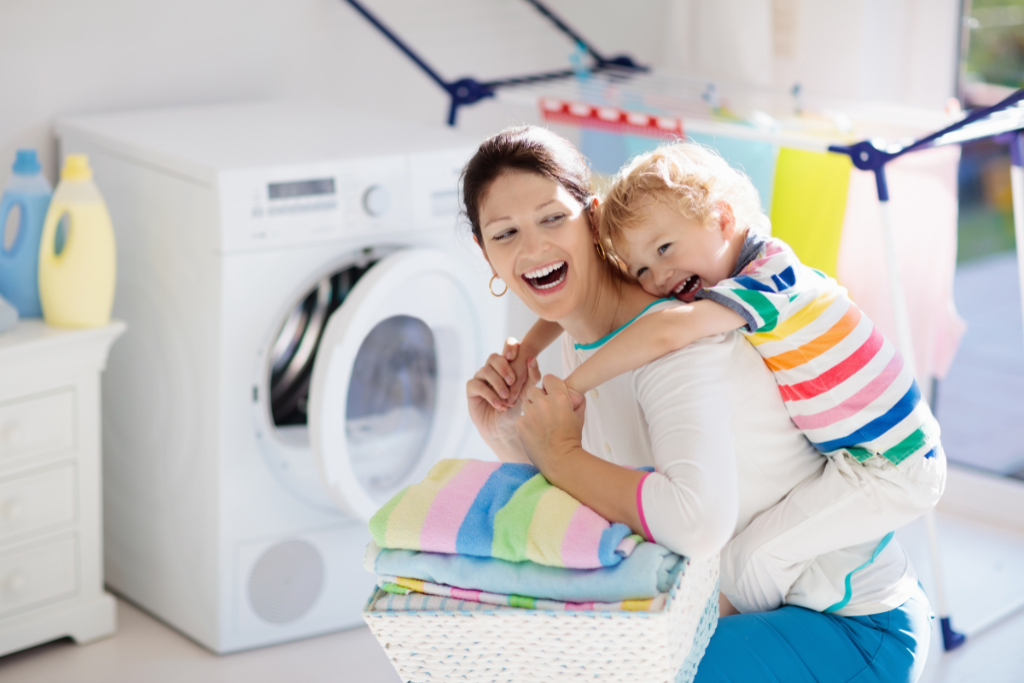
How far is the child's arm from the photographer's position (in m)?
1.20

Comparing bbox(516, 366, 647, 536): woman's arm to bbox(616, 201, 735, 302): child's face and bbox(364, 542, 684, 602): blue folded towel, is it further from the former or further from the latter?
bbox(616, 201, 735, 302): child's face

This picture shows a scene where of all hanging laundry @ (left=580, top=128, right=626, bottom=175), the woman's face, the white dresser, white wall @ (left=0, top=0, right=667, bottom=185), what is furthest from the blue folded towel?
hanging laundry @ (left=580, top=128, right=626, bottom=175)

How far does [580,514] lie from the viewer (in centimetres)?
106

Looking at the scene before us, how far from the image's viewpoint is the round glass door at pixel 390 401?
212 centimetres

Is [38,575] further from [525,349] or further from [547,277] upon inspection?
[547,277]

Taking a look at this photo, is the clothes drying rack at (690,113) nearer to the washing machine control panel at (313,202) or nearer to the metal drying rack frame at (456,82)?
the metal drying rack frame at (456,82)

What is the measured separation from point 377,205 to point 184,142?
1.29 ft

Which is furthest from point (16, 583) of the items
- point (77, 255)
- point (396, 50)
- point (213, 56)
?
A: point (396, 50)

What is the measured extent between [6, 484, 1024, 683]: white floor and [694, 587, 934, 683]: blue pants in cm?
87

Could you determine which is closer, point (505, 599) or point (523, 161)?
point (505, 599)

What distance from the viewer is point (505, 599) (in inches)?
41.2

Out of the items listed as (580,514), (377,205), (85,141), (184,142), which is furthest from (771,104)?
(580,514)

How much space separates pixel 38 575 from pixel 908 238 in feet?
5.92

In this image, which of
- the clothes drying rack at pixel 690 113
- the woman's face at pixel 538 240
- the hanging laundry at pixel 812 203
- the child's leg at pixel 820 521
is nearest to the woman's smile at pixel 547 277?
the woman's face at pixel 538 240
